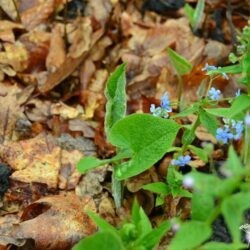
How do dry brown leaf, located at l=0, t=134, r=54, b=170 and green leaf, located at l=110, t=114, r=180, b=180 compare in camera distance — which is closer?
green leaf, located at l=110, t=114, r=180, b=180

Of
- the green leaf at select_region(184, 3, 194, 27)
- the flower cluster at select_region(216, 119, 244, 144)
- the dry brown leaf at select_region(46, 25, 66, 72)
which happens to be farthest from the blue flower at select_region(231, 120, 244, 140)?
the green leaf at select_region(184, 3, 194, 27)

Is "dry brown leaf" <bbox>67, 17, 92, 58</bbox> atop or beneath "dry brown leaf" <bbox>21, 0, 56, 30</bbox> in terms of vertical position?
beneath

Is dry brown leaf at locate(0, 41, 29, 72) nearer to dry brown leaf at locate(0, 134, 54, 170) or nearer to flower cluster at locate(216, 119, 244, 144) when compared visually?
dry brown leaf at locate(0, 134, 54, 170)

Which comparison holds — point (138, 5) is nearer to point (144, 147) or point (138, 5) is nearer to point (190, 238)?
point (144, 147)

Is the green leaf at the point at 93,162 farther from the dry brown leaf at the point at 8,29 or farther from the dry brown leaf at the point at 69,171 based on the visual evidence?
the dry brown leaf at the point at 8,29

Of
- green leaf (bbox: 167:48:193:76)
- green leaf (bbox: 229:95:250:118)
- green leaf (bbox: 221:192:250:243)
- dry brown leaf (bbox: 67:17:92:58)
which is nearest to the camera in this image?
green leaf (bbox: 221:192:250:243)

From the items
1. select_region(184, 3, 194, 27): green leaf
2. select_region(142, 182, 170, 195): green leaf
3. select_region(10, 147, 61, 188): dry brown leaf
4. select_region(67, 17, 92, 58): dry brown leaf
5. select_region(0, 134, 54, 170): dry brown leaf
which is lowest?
select_region(10, 147, 61, 188): dry brown leaf

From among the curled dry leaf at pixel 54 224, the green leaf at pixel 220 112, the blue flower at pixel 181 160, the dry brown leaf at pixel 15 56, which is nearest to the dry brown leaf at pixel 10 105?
the dry brown leaf at pixel 15 56

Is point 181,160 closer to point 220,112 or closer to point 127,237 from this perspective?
point 220,112
